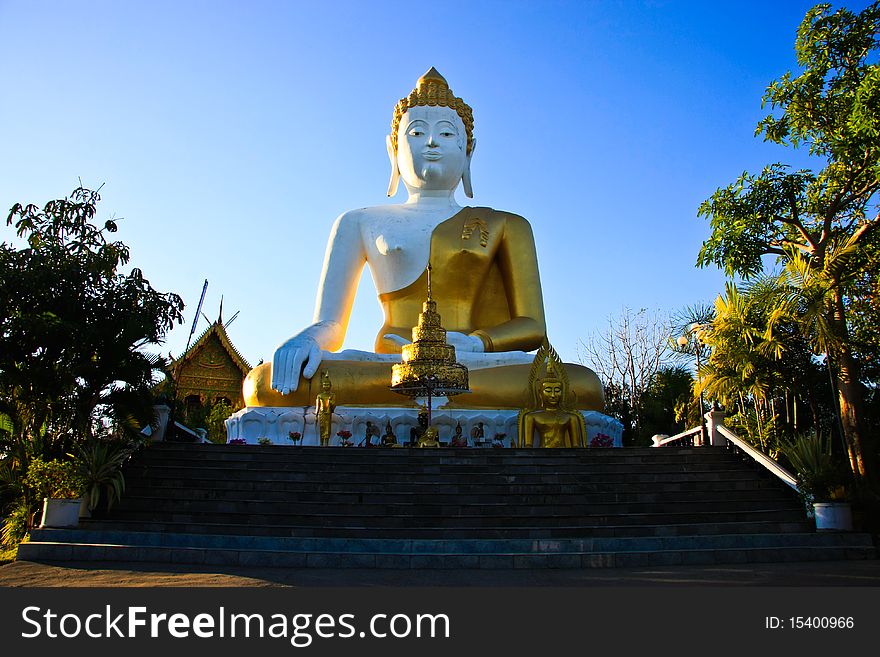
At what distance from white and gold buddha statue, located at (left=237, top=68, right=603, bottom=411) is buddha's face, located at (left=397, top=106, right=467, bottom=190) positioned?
0.8 inches

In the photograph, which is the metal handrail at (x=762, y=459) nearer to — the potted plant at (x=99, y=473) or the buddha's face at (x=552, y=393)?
the buddha's face at (x=552, y=393)

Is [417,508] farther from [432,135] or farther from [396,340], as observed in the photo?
[432,135]

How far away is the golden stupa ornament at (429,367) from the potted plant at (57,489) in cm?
521

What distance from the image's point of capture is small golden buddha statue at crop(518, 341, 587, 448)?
480 inches

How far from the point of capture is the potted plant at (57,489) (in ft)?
24.9

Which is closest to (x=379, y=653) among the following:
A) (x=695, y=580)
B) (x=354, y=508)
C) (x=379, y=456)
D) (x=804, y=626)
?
(x=804, y=626)

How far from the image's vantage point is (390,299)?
15.1 metres

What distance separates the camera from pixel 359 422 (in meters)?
12.9

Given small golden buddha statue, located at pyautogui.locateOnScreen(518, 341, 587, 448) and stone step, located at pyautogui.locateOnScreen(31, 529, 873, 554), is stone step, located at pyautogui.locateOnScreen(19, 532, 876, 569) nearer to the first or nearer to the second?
stone step, located at pyautogui.locateOnScreen(31, 529, 873, 554)

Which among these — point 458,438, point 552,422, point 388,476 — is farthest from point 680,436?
point 388,476

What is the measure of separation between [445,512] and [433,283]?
24.4 ft

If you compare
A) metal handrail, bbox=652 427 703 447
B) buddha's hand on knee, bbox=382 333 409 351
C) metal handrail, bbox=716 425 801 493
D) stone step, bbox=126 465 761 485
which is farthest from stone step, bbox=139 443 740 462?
buddha's hand on knee, bbox=382 333 409 351

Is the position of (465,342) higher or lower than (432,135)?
lower

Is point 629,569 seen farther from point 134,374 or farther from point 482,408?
point 482,408
